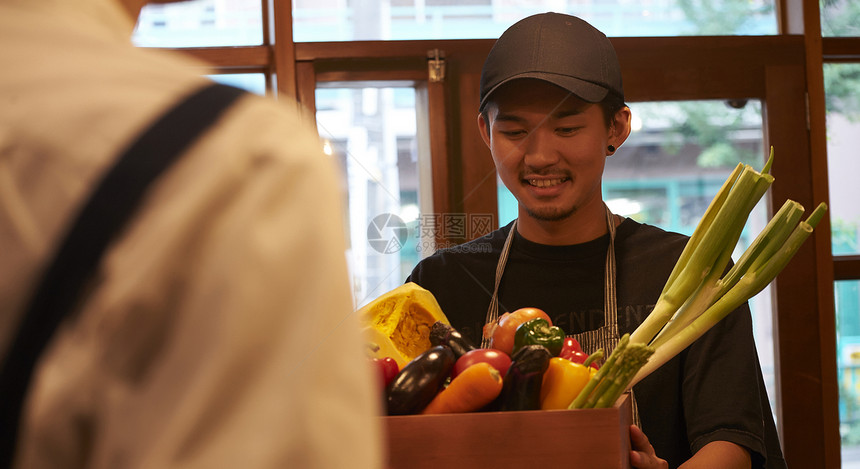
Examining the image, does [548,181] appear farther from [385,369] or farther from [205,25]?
[205,25]

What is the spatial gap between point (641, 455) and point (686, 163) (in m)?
1.82

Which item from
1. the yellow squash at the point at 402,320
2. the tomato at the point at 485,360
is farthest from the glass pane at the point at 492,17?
the tomato at the point at 485,360

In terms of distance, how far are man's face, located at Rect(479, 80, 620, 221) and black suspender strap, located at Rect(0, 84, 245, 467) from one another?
102 cm

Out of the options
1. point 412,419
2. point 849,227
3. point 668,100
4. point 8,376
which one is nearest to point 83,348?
point 8,376

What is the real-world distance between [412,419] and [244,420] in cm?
54

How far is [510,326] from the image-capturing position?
3.15ft

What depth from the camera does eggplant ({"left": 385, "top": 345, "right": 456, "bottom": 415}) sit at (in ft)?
2.68

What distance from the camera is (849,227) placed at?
2586 millimetres

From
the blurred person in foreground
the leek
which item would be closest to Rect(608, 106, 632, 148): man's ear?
the leek

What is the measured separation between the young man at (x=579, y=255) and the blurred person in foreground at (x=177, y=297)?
37.4 inches

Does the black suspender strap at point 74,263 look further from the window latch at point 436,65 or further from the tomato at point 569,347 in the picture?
the window latch at point 436,65

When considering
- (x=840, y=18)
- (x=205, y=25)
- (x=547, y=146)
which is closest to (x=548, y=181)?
(x=547, y=146)

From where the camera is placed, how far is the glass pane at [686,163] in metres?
2.48

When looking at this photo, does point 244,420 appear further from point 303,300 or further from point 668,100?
point 668,100
